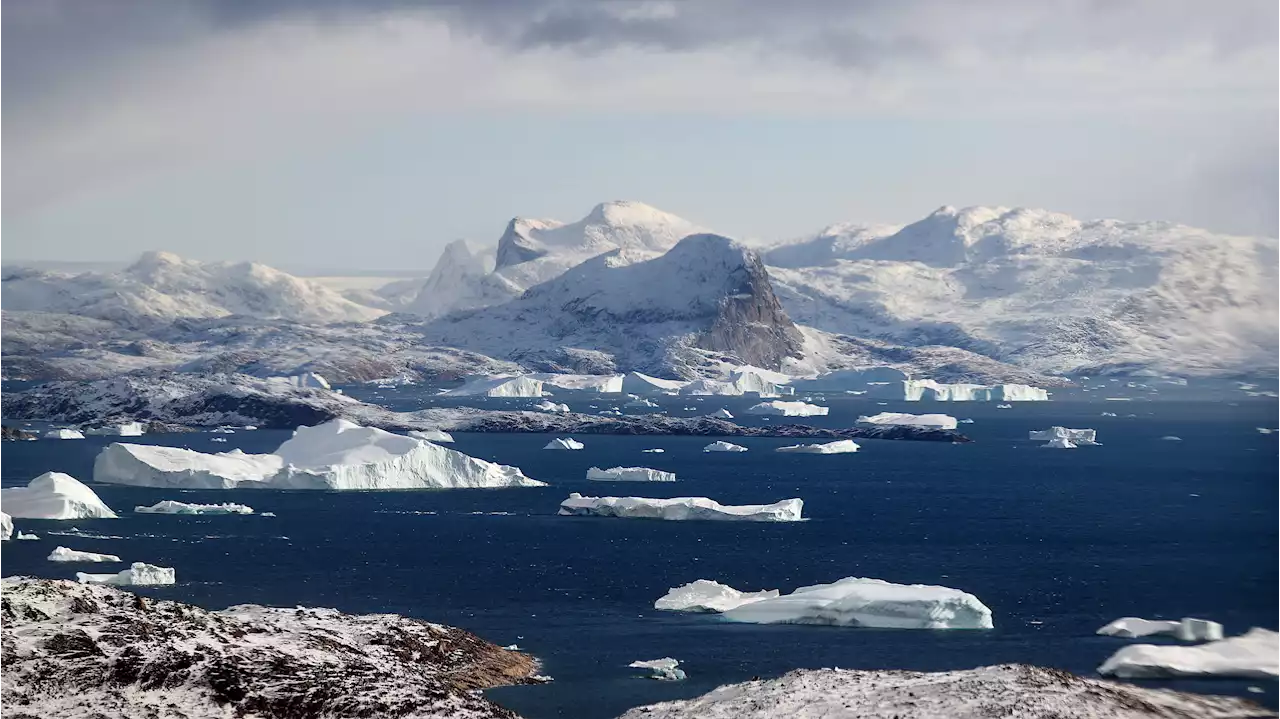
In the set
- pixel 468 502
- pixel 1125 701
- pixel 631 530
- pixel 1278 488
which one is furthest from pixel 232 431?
pixel 1125 701

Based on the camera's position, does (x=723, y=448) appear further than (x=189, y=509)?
Yes

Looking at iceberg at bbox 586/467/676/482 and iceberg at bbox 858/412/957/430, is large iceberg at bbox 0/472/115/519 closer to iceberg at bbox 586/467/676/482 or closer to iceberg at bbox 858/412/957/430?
iceberg at bbox 586/467/676/482

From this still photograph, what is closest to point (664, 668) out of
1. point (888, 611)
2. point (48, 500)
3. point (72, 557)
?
point (888, 611)

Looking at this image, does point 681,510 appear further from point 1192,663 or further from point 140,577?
point 1192,663

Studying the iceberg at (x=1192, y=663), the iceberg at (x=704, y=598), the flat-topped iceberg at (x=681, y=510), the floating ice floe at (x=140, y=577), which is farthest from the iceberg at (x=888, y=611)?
the flat-topped iceberg at (x=681, y=510)

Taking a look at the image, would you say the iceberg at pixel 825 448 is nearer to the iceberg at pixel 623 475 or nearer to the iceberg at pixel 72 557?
the iceberg at pixel 623 475

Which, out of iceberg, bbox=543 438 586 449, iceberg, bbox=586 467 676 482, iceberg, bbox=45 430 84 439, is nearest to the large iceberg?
iceberg, bbox=586 467 676 482

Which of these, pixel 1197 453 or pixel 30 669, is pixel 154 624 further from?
pixel 1197 453
